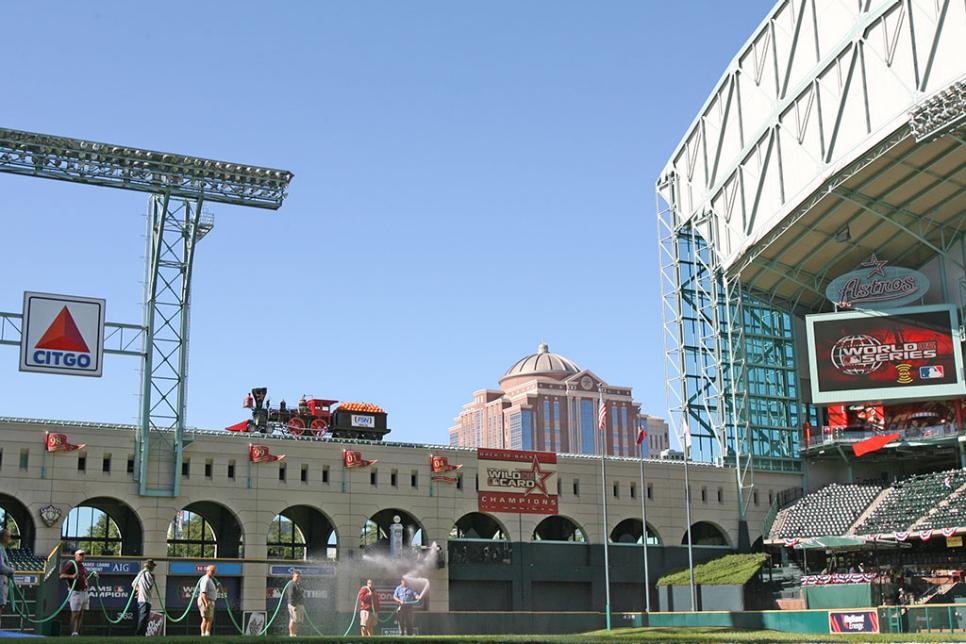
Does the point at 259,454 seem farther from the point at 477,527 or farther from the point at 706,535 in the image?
the point at 706,535

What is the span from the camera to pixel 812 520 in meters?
71.6

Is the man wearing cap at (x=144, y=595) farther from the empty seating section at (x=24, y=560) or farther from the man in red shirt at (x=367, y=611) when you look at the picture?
the empty seating section at (x=24, y=560)

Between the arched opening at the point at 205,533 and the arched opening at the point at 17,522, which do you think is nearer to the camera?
the arched opening at the point at 17,522

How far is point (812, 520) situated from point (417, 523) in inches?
938

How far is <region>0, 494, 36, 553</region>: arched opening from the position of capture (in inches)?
2403

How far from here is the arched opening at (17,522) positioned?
61.0 m

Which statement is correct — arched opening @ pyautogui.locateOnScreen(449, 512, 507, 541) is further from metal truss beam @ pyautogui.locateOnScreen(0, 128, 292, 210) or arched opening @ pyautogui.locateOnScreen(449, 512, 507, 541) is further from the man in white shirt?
the man in white shirt

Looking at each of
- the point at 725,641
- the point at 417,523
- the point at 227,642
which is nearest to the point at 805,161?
the point at 417,523

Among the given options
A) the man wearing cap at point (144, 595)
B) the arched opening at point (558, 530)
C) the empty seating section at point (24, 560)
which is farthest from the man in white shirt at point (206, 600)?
the arched opening at point (558, 530)

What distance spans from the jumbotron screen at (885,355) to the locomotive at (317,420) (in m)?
27.0

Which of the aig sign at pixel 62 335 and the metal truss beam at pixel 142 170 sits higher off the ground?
the metal truss beam at pixel 142 170

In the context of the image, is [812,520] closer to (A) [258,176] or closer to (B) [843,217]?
(B) [843,217]

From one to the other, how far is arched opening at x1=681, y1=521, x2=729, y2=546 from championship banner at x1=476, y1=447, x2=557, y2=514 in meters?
10.6

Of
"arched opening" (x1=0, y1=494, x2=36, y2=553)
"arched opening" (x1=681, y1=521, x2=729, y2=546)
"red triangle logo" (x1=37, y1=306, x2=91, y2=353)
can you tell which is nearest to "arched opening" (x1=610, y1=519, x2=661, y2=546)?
"arched opening" (x1=681, y1=521, x2=729, y2=546)
